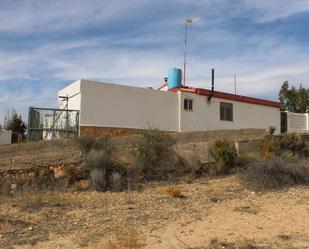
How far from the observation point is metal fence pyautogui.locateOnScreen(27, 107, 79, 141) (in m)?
18.7

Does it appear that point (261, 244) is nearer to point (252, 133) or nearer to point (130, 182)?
point (130, 182)

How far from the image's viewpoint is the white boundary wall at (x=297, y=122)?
28.8 m

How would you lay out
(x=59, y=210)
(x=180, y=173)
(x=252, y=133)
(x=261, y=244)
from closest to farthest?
(x=261, y=244), (x=59, y=210), (x=180, y=173), (x=252, y=133)

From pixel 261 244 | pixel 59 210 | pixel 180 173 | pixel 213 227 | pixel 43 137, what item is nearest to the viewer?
pixel 261 244

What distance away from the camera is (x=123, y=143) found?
49.3ft

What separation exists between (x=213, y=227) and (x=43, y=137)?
11142 millimetres

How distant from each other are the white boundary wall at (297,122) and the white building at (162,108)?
91.3 inches

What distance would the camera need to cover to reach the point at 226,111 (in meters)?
24.6

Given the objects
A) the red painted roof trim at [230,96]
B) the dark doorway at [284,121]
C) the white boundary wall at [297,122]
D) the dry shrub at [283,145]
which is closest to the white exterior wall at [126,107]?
the red painted roof trim at [230,96]

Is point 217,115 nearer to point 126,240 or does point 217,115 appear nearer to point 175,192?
point 175,192

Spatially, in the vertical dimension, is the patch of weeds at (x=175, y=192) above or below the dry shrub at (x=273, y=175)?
below

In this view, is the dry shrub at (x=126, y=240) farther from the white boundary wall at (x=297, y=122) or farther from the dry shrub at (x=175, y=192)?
the white boundary wall at (x=297, y=122)

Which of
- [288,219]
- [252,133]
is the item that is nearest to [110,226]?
[288,219]

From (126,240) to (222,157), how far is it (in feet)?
23.3
